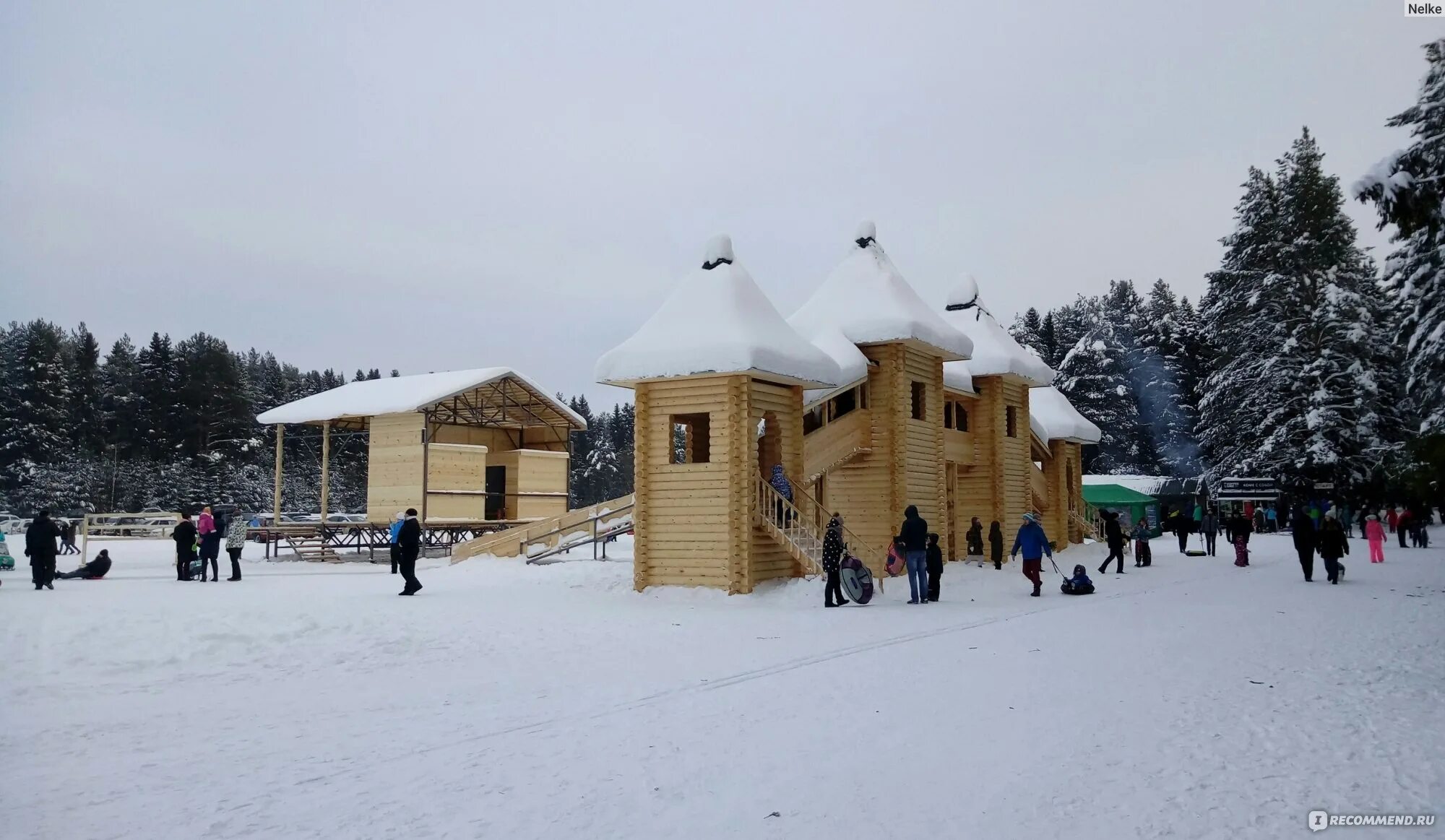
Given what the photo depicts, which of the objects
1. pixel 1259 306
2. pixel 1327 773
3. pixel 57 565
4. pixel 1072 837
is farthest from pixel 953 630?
pixel 1259 306

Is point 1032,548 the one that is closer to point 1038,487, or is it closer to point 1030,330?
point 1038,487

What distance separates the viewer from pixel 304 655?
11.7 meters

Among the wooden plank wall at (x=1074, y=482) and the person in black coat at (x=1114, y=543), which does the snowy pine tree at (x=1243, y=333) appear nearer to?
the wooden plank wall at (x=1074, y=482)

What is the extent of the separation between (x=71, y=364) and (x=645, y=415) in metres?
71.8

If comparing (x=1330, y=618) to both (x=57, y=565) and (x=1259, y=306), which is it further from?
(x=1259, y=306)

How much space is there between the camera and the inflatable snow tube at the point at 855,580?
17438 mm

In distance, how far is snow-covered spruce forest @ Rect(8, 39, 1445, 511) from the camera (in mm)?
23500

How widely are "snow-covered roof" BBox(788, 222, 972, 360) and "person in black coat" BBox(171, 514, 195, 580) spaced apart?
1407 centimetres

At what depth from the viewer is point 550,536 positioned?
98.3 ft

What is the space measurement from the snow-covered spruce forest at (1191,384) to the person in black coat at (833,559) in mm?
7879

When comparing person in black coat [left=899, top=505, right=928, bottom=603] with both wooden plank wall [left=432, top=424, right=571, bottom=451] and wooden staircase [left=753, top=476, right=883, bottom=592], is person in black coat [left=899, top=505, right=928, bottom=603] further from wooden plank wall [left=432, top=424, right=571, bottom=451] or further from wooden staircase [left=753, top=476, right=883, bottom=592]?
wooden plank wall [left=432, top=424, right=571, bottom=451]

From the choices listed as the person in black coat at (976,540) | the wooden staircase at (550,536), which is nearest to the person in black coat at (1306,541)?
the person in black coat at (976,540)

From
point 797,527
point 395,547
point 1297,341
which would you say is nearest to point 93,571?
point 395,547

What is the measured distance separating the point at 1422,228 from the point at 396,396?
29463 mm
